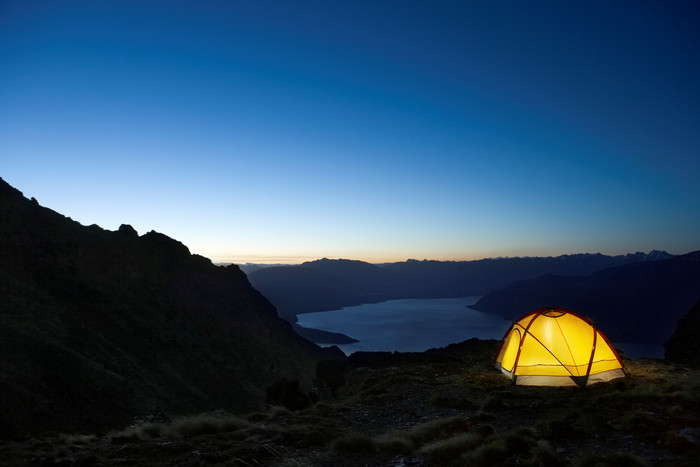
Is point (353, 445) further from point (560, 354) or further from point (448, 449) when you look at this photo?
point (560, 354)

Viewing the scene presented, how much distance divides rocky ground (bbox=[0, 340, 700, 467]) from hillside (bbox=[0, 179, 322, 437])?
19.4 meters

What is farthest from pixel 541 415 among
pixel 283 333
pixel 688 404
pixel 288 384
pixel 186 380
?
pixel 283 333

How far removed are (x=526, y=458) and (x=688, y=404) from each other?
6.07m

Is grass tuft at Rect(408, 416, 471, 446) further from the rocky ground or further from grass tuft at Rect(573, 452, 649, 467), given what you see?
grass tuft at Rect(573, 452, 649, 467)

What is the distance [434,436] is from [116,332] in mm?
50628

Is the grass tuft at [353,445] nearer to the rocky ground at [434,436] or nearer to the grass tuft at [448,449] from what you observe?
the rocky ground at [434,436]

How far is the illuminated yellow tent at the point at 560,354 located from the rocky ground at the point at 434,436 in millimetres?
784

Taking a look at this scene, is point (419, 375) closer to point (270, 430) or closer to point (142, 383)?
point (270, 430)

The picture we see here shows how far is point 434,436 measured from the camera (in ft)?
25.3

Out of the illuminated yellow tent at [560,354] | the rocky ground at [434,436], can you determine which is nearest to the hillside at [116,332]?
the rocky ground at [434,436]

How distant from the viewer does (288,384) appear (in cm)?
1825

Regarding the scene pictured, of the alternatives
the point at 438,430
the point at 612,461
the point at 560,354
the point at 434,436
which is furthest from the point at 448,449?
the point at 560,354

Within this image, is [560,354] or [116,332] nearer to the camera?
[560,354]

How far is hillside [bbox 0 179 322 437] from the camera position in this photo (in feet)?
86.9
